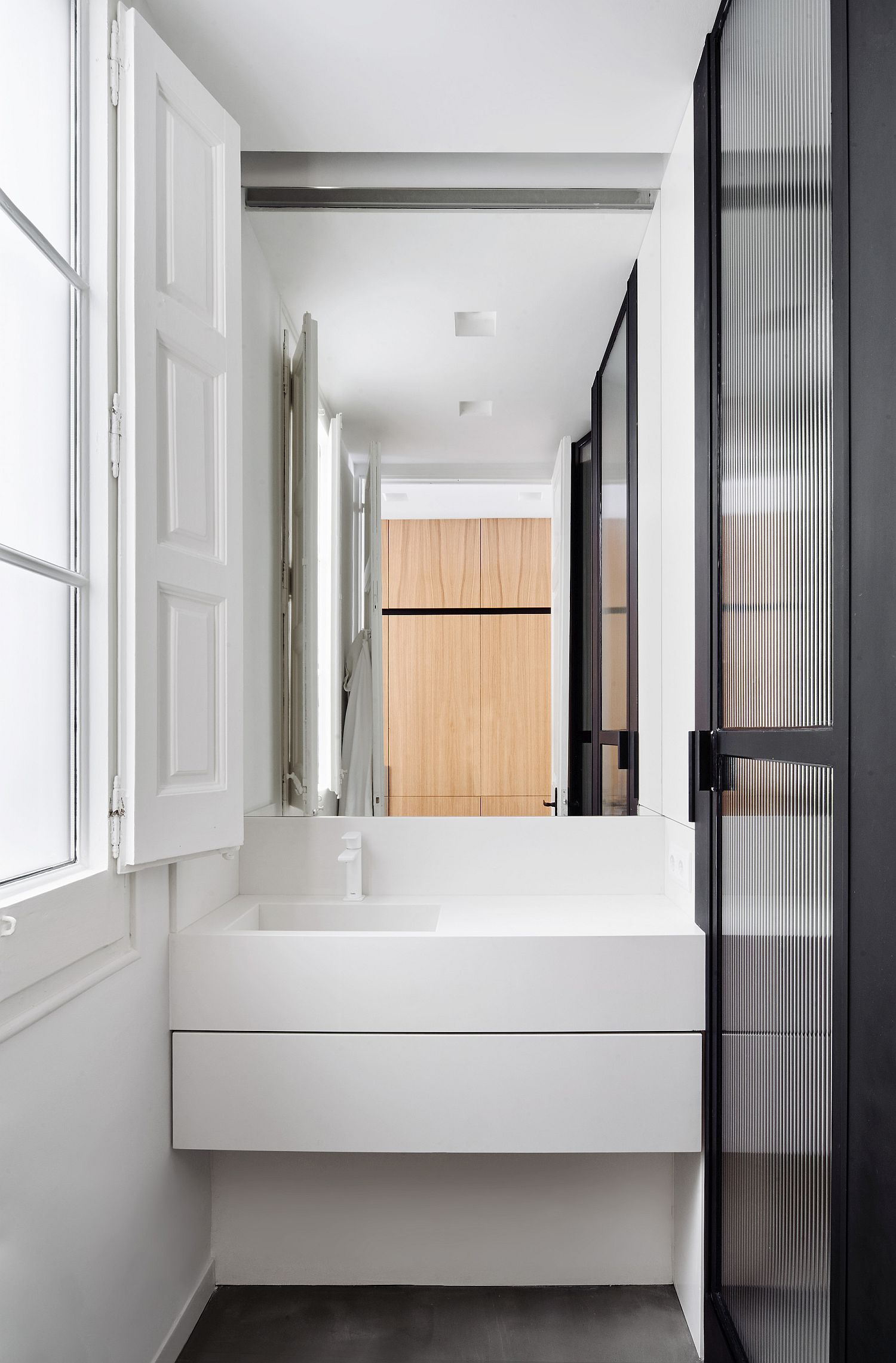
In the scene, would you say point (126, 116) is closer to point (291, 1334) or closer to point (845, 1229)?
point (845, 1229)

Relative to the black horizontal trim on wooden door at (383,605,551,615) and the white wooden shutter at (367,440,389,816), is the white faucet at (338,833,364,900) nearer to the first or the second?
the white wooden shutter at (367,440,389,816)

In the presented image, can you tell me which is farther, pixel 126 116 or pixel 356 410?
pixel 356 410

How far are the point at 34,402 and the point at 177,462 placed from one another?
301 millimetres

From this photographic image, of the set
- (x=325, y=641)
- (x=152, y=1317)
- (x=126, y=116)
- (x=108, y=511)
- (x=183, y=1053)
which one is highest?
(x=126, y=116)

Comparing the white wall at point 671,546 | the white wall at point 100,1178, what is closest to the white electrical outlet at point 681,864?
the white wall at point 671,546

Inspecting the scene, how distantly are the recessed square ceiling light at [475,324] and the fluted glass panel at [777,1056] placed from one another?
3.84 ft

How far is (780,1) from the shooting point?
1258mm

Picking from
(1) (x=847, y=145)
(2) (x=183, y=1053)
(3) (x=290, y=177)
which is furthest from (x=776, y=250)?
(2) (x=183, y=1053)

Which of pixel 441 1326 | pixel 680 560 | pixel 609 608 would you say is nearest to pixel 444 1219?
pixel 441 1326

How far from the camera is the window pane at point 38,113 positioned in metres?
1.18

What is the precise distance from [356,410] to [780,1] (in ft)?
3.64

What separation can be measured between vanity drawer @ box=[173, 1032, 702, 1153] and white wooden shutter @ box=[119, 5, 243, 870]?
1.57 ft

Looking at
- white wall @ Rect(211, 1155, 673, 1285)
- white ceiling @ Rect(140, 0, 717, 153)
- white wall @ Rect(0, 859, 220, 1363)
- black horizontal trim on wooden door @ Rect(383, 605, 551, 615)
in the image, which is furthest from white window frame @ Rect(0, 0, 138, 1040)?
white wall @ Rect(211, 1155, 673, 1285)

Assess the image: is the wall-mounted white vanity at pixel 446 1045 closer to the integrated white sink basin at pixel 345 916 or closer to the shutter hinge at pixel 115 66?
the integrated white sink basin at pixel 345 916
